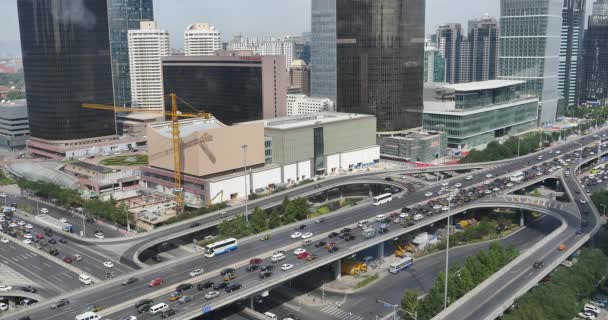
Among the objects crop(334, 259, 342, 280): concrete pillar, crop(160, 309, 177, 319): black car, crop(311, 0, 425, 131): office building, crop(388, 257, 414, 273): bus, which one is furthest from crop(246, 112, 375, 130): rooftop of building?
crop(160, 309, 177, 319): black car

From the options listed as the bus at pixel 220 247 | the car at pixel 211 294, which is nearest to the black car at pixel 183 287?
the car at pixel 211 294

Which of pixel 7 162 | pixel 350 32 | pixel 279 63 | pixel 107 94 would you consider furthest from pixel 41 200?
pixel 350 32

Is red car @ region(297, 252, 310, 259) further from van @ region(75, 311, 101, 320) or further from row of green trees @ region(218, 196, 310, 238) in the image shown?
van @ region(75, 311, 101, 320)

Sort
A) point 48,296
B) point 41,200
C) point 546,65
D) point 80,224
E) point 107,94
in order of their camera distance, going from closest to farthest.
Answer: point 48,296, point 80,224, point 41,200, point 107,94, point 546,65

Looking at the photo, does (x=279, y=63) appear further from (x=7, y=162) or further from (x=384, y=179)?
(x=7, y=162)

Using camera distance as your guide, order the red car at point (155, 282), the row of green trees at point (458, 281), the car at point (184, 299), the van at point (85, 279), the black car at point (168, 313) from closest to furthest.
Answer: the black car at point (168, 313), the car at point (184, 299), the row of green trees at point (458, 281), the red car at point (155, 282), the van at point (85, 279)

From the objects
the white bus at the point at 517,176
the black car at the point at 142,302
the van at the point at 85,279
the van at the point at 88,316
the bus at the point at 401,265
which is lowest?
the bus at the point at 401,265

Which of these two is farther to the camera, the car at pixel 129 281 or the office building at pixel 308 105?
the office building at pixel 308 105

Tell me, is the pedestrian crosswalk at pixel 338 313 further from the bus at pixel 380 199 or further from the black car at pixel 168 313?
the bus at pixel 380 199
